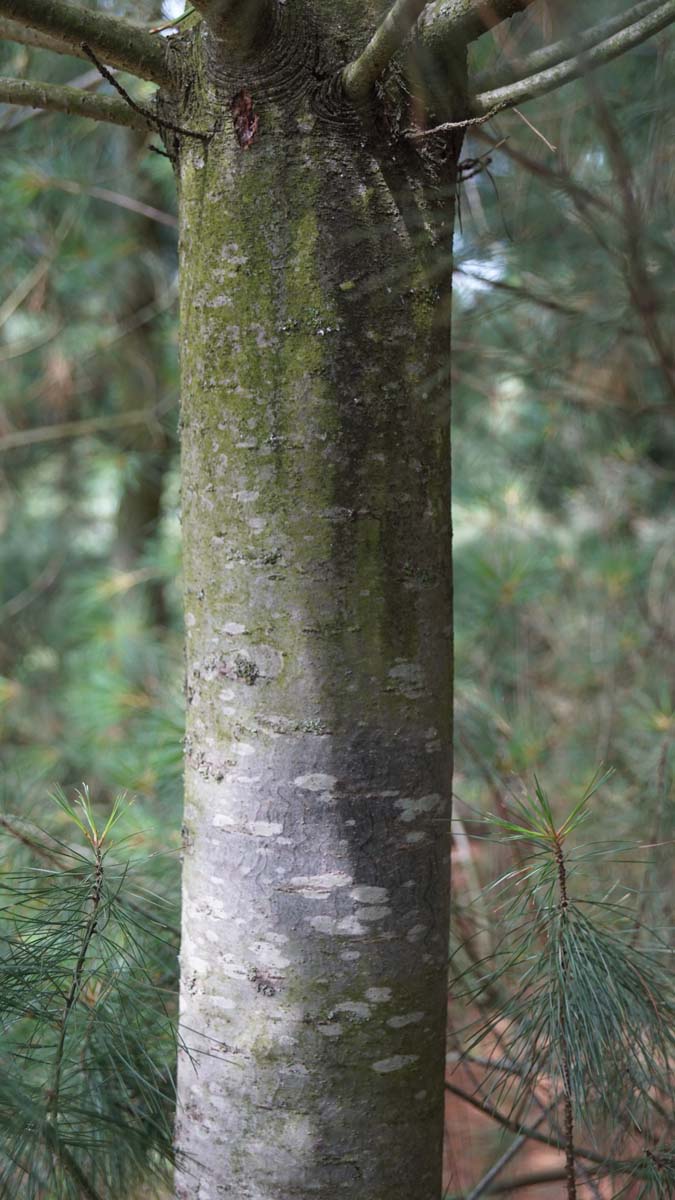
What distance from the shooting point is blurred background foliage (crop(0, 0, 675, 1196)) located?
115 cm

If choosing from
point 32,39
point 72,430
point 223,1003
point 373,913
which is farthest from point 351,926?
point 72,430

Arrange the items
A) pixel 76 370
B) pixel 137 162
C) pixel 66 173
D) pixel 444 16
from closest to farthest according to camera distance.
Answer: pixel 444 16
pixel 66 173
pixel 137 162
pixel 76 370

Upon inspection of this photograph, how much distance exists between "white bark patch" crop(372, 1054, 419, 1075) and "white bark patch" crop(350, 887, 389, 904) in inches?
4.8

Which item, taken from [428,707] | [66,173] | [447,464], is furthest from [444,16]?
[66,173]

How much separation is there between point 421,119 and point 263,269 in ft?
0.56

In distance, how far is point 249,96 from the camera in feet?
2.35

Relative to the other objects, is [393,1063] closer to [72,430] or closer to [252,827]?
[252,827]

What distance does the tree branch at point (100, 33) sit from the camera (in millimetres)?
667

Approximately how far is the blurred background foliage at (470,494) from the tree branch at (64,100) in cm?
34

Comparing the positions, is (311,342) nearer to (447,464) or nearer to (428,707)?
(447,464)

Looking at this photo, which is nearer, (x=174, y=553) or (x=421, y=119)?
(x=421, y=119)

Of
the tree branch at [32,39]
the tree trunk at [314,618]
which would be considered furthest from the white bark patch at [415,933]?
the tree branch at [32,39]

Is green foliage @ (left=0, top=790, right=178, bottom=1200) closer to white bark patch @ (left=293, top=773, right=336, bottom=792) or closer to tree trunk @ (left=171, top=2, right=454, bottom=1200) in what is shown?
tree trunk @ (left=171, top=2, right=454, bottom=1200)

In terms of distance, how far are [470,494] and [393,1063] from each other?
1970 millimetres
